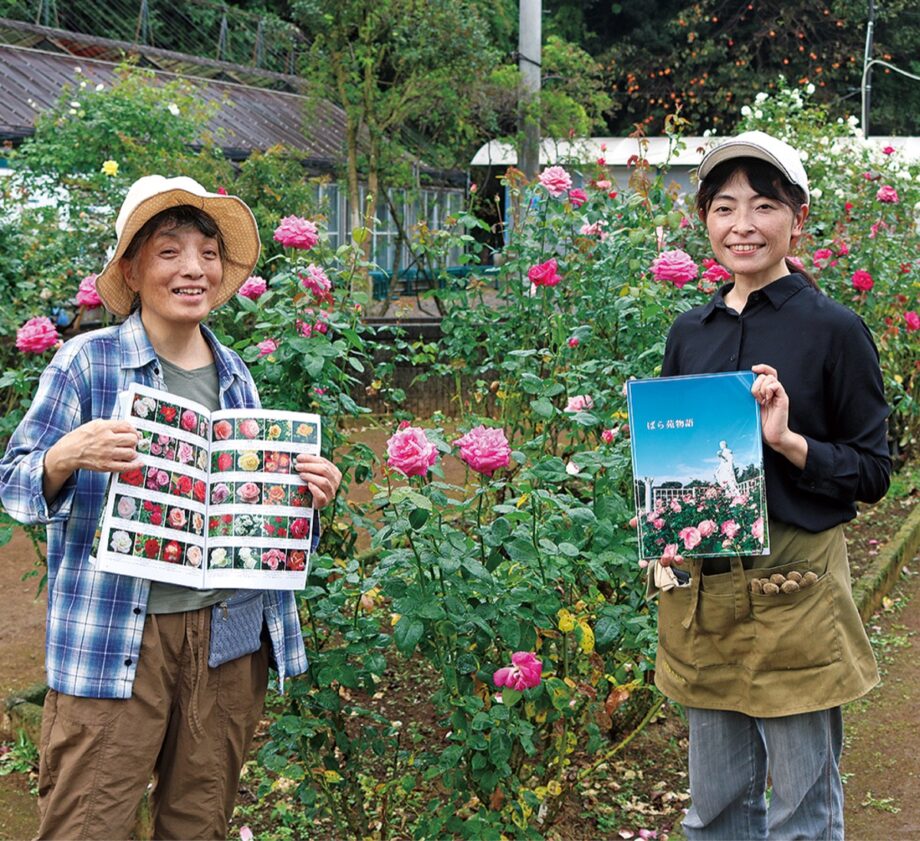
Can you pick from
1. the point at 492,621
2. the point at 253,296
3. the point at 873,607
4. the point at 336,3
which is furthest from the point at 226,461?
the point at 336,3

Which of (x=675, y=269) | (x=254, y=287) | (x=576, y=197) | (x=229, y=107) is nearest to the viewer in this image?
(x=254, y=287)

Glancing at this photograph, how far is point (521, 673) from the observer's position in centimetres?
240

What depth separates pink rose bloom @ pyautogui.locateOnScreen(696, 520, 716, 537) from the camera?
216 cm

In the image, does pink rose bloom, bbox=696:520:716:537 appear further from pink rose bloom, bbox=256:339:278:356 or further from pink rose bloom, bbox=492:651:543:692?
pink rose bloom, bbox=256:339:278:356

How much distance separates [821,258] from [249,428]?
162 inches

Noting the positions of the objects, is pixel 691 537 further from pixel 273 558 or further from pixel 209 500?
pixel 209 500

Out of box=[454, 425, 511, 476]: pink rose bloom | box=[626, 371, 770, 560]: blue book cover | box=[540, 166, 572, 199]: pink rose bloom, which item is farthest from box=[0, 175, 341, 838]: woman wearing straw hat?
box=[540, 166, 572, 199]: pink rose bloom

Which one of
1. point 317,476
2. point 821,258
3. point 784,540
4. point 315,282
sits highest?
point 821,258

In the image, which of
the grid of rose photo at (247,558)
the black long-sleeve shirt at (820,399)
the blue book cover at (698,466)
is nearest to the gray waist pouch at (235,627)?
the grid of rose photo at (247,558)

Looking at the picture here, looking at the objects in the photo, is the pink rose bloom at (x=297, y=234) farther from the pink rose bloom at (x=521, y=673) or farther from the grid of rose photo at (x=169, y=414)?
the pink rose bloom at (x=521, y=673)

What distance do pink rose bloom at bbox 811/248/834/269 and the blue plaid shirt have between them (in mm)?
A: 4235

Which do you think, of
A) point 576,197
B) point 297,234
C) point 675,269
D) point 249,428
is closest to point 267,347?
point 297,234

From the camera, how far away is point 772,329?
223 centimetres

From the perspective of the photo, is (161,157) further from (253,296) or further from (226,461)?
(226,461)
